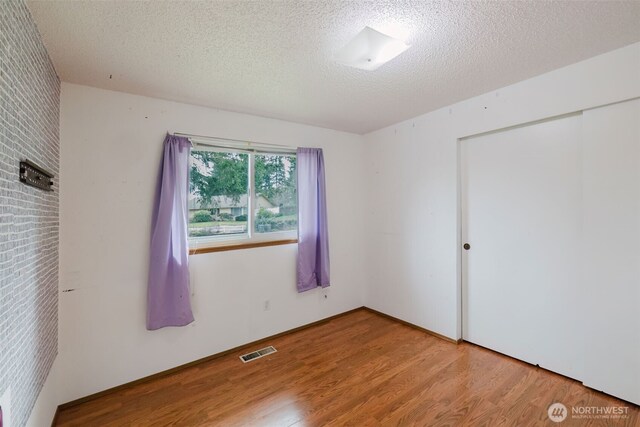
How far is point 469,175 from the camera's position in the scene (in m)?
2.81

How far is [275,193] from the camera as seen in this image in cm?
319

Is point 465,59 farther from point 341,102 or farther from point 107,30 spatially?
point 107,30

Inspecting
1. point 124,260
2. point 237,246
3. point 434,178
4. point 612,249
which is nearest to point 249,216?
point 237,246

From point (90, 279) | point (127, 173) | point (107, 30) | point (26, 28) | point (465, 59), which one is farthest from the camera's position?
point (127, 173)

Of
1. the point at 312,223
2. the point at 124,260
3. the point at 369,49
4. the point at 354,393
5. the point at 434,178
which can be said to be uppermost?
the point at 369,49

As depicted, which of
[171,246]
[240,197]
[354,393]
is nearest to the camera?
[354,393]

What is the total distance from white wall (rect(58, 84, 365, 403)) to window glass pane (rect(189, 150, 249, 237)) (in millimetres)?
231

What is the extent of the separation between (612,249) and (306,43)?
2.44 m

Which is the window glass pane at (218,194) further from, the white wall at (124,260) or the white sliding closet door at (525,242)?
the white sliding closet door at (525,242)

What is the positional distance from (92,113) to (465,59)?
2.77 metres

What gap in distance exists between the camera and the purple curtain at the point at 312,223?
10.6 feet

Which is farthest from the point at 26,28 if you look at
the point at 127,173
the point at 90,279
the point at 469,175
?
the point at 469,175

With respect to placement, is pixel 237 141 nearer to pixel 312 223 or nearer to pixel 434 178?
pixel 312 223

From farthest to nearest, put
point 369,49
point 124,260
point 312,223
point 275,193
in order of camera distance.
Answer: point 312,223 → point 275,193 → point 124,260 → point 369,49
